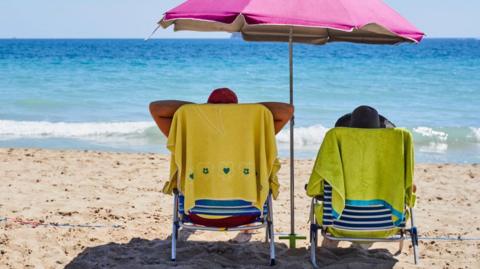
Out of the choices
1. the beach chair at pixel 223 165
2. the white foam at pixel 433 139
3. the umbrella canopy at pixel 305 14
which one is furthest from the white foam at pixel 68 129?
the umbrella canopy at pixel 305 14

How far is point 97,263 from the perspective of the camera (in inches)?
175

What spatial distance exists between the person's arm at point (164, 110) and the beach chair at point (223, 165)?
0.35ft

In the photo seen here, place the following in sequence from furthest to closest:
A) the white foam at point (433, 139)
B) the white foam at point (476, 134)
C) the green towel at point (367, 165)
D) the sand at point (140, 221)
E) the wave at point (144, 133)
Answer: the white foam at point (476, 134) < the wave at point (144, 133) < the white foam at point (433, 139) < the sand at point (140, 221) < the green towel at point (367, 165)

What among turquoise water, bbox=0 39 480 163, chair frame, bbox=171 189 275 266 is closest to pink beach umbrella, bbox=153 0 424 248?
chair frame, bbox=171 189 275 266

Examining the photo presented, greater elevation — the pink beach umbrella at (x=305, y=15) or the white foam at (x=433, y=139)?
the pink beach umbrella at (x=305, y=15)

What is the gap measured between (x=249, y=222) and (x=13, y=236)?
1683mm

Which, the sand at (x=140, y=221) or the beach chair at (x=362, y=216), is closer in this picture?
the beach chair at (x=362, y=216)

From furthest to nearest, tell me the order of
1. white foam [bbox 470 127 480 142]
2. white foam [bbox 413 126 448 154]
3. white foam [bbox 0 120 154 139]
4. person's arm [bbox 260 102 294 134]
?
white foam [bbox 0 120 154 139], white foam [bbox 470 127 480 142], white foam [bbox 413 126 448 154], person's arm [bbox 260 102 294 134]

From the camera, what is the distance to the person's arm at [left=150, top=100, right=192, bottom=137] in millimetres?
4387

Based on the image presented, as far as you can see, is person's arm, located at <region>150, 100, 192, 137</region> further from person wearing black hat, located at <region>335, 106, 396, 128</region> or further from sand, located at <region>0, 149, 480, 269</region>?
person wearing black hat, located at <region>335, 106, 396, 128</region>

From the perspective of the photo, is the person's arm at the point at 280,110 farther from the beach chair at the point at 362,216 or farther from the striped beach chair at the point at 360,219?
the striped beach chair at the point at 360,219

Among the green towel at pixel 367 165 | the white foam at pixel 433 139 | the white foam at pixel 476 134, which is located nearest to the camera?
the green towel at pixel 367 165

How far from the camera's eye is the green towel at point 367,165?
424 cm

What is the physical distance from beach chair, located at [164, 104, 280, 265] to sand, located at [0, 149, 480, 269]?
326 mm
